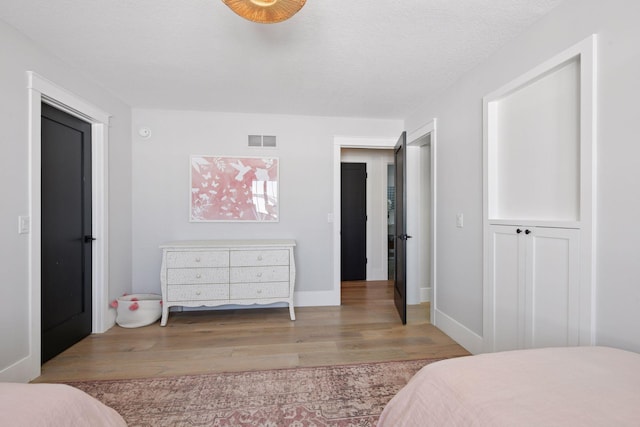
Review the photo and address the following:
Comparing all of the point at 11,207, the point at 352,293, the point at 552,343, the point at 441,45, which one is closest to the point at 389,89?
the point at 441,45

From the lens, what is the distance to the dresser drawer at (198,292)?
2893 mm

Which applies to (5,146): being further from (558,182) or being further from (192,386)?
(558,182)

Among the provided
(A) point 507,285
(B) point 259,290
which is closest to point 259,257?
(B) point 259,290

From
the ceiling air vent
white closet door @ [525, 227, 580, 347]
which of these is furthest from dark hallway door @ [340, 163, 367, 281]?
white closet door @ [525, 227, 580, 347]

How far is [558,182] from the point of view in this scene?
66.4 inches

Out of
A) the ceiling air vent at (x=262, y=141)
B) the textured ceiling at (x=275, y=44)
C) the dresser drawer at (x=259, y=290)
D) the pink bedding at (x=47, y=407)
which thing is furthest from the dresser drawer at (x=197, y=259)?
the pink bedding at (x=47, y=407)

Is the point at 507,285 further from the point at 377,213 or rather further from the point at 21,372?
the point at 21,372

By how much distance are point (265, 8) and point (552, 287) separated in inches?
82.2

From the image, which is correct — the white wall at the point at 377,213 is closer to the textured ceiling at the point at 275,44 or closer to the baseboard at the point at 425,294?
the baseboard at the point at 425,294

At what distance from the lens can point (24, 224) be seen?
6.22ft

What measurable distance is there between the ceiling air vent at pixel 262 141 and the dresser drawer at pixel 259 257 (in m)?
1.27

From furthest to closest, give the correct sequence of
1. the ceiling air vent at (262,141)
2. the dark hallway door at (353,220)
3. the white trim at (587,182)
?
the dark hallway door at (353,220) < the ceiling air vent at (262,141) < the white trim at (587,182)

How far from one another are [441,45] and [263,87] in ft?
5.02

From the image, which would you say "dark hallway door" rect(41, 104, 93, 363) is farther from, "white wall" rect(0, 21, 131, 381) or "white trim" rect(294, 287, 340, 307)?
"white trim" rect(294, 287, 340, 307)
